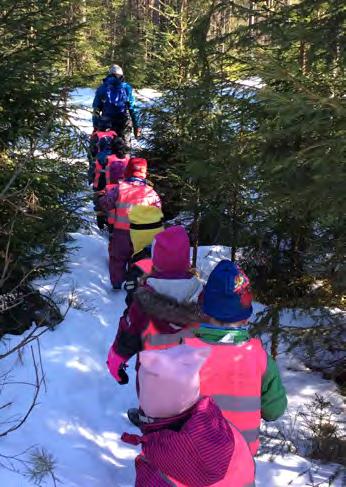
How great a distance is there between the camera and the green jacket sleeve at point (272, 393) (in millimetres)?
2803

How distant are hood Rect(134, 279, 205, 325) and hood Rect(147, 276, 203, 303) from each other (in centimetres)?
2

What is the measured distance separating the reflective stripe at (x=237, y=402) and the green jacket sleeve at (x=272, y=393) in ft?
0.36

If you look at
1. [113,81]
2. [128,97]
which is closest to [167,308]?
[128,97]

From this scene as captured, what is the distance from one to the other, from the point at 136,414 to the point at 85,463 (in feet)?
2.31

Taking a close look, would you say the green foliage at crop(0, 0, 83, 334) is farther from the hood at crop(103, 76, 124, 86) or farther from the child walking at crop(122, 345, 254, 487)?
the hood at crop(103, 76, 124, 86)

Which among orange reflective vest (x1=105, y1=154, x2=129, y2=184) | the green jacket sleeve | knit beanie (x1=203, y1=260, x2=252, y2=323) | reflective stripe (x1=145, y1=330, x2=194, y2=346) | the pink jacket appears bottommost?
orange reflective vest (x1=105, y1=154, x2=129, y2=184)

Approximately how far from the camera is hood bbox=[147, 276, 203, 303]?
11.2 ft

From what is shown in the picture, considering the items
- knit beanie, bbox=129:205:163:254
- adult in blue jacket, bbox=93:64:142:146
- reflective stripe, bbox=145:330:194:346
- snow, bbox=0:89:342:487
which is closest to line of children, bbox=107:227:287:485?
reflective stripe, bbox=145:330:194:346

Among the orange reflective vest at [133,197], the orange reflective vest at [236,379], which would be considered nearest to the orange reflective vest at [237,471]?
the orange reflective vest at [236,379]

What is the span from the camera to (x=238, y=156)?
17.7 feet

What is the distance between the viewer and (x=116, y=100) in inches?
414

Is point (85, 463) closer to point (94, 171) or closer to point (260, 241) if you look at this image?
point (260, 241)

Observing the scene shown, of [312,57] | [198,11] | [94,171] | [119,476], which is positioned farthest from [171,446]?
[198,11]

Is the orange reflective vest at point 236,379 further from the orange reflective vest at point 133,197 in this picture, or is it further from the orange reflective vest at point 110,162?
the orange reflective vest at point 110,162
